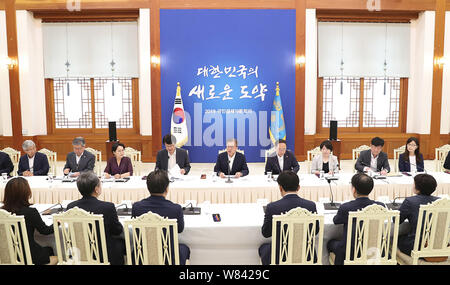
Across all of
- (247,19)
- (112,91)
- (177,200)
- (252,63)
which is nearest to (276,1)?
(247,19)

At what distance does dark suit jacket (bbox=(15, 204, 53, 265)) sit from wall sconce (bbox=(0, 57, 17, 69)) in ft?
22.2

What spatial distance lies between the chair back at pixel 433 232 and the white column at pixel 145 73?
6.59 m

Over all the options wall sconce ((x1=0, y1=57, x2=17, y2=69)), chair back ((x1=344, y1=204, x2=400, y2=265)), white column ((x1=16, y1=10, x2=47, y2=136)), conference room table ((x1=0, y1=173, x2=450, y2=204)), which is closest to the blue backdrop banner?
white column ((x1=16, y1=10, x2=47, y2=136))

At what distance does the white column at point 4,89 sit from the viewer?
816 centimetres

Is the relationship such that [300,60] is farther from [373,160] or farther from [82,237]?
[82,237]

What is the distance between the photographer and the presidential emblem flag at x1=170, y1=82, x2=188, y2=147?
26.3 ft

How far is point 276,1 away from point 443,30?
385cm

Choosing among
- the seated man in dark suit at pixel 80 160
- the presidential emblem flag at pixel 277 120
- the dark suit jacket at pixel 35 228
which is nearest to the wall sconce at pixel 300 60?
the presidential emblem flag at pixel 277 120

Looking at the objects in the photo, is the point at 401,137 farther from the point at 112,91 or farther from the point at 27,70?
the point at 27,70

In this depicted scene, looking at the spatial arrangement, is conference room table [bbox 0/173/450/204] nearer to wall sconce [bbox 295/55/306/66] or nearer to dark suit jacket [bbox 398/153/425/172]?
dark suit jacket [bbox 398/153/425/172]

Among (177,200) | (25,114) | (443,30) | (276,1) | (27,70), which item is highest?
(276,1)

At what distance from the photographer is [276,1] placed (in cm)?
811

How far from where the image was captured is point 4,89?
832 cm

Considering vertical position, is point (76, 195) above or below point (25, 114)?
below
